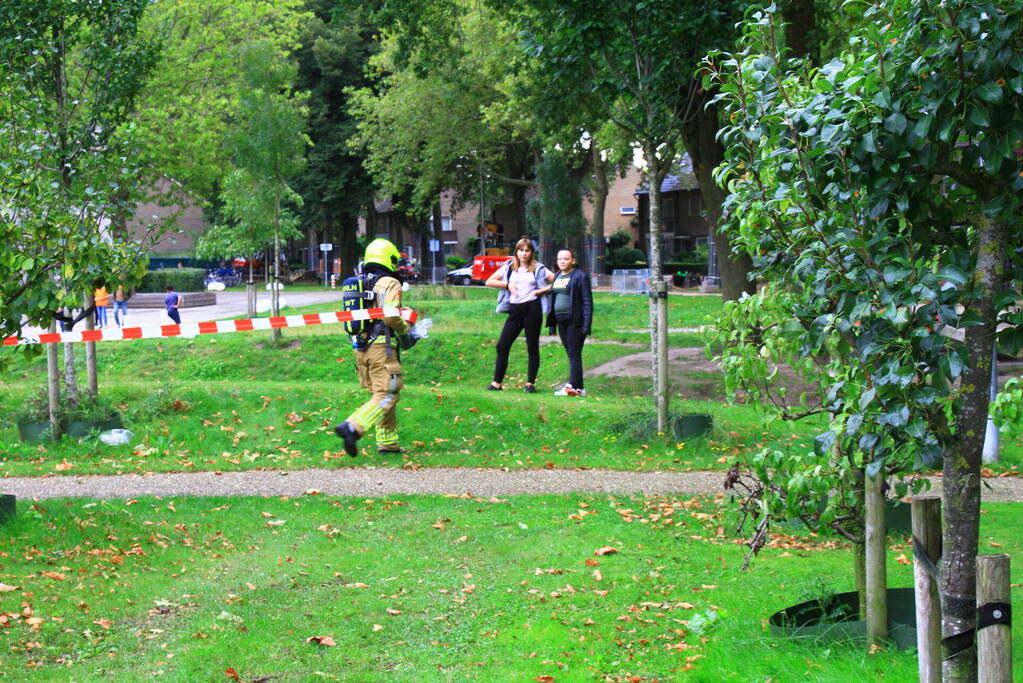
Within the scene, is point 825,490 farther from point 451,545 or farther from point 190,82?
point 190,82

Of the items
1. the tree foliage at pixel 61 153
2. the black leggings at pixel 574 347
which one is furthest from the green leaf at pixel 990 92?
the black leggings at pixel 574 347

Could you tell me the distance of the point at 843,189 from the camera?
4.11 m

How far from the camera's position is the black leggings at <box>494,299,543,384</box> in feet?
47.4

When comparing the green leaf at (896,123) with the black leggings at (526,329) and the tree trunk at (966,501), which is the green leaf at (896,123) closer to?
the tree trunk at (966,501)

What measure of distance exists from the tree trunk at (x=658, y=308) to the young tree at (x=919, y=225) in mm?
6492

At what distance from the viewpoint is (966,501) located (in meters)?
4.11

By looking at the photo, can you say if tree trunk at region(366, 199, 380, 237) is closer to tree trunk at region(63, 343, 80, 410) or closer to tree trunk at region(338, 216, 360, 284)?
tree trunk at region(338, 216, 360, 284)

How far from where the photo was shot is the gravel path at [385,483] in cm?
958

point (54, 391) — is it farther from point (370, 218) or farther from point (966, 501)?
point (370, 218)

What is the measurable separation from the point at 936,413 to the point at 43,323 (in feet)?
17.9

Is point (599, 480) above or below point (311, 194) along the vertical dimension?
below

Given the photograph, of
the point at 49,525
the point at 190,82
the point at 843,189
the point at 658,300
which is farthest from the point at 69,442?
the point at 190,82

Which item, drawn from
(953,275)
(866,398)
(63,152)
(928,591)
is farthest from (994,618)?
(63,152)

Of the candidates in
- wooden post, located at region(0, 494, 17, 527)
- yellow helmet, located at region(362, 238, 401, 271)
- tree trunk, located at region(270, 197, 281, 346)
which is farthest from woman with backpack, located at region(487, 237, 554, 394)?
wooden post, located at region(0, 494, 17, 527)
